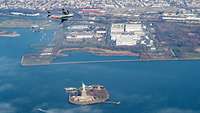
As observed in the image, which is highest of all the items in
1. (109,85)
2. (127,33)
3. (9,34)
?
(9,34)

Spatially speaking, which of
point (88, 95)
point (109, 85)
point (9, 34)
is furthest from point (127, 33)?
point (88, 95)

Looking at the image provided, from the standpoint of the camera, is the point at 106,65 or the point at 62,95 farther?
the point at 106,65

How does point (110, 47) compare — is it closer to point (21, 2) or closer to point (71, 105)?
point (71, 105)

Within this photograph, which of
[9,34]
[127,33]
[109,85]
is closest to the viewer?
[109,85]

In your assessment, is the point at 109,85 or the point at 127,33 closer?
the point at 109,85

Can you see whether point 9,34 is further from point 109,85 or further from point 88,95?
point 88,95

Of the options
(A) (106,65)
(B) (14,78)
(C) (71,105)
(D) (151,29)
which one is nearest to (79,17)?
(D) (151,29)

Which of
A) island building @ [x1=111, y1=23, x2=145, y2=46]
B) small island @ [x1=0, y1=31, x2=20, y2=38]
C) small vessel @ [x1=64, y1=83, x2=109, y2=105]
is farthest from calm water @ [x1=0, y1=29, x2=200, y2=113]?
island building @ [x1=111, y1=23, x2=145, y2=46]
